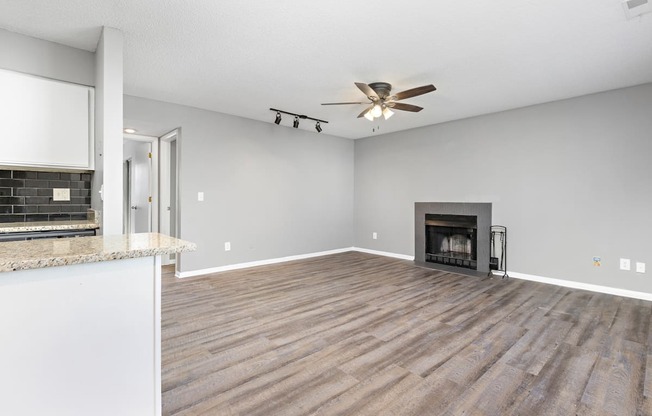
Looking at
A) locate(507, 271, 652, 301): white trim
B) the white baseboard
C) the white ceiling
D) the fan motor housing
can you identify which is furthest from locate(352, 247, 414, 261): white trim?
the fan motor housing

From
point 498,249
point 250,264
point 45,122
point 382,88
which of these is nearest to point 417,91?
point 382,88

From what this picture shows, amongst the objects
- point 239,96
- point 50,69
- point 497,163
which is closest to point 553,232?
point 497,163

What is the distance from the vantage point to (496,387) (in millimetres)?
1867

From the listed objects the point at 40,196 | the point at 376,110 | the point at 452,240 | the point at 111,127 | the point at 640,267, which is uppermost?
the point at 376,110

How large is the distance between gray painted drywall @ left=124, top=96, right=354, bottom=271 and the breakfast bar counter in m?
3.32

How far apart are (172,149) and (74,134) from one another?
254cm

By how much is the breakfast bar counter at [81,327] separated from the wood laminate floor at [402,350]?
1.83 feet

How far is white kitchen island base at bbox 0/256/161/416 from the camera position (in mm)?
1042

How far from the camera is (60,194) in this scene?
297 cm

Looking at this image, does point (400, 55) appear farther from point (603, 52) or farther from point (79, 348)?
point (79, 348)

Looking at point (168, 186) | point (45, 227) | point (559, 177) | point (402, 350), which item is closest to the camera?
point (402, 350)

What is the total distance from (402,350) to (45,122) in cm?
350

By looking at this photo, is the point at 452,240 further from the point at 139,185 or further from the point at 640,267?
the point at 139,185

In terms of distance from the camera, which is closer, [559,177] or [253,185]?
[559,177]
